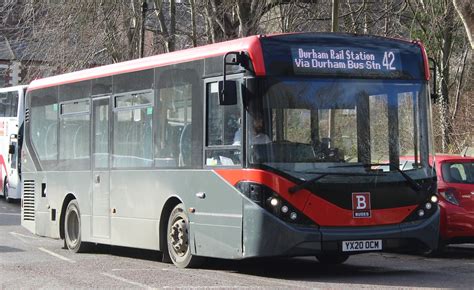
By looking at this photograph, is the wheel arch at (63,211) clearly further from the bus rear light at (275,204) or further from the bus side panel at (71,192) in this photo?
the bus rear light at (275,204)

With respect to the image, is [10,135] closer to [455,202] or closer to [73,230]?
[73,230]

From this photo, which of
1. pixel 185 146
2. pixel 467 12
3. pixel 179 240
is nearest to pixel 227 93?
pixel 185 146

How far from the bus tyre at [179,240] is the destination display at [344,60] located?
274 centimetres

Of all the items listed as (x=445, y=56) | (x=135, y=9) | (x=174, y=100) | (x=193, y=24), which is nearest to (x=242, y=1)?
(x=193, y=24)

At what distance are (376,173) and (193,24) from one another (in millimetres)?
17701

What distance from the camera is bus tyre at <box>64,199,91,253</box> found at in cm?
1522

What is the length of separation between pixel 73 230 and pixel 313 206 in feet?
20.9

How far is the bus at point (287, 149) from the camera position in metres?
10.5

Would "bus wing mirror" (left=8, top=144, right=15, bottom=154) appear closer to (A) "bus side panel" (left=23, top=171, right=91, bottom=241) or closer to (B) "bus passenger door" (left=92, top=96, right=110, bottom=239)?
(A) "bus side panel" (left=23, top=171, right=91, bottom=241)

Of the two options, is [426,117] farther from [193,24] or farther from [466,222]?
[193,24]

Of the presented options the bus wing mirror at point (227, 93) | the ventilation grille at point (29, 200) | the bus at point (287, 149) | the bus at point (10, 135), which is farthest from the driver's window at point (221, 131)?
the bus at point (10, 135)

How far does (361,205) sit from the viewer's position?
10.8 metres

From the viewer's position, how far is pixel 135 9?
1115 inches

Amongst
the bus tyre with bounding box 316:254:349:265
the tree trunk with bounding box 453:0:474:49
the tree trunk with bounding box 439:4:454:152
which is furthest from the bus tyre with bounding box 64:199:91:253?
the tree trunk with bounding box 439:4:454:152
